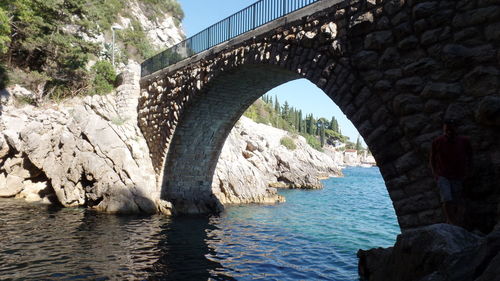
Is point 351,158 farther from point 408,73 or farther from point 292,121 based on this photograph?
point 408,73

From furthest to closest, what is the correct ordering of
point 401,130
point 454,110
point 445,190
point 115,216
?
point 115,216 < point 401,130 < point 454,110 < point 445,190

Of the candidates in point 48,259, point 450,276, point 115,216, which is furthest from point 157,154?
point 450,276

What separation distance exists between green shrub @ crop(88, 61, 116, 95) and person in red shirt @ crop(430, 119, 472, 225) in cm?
1815

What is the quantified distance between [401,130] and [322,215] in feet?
43.2

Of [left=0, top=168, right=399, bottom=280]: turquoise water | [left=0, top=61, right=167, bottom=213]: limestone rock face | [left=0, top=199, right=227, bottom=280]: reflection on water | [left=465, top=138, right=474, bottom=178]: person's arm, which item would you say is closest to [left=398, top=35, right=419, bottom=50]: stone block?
[left=465, top=138, right=474, bottom=178]: person's arm

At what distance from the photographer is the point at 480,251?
300 centimetres

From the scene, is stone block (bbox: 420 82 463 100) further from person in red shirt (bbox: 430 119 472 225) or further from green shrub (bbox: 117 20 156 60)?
green shrub (bbox: 117 20 156 60)

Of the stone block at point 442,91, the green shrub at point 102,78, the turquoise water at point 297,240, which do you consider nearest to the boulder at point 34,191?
the green shrub at point 102,78

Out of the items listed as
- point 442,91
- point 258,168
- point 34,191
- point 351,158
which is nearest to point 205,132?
point 34,191

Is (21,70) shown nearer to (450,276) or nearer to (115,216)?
(115,216)

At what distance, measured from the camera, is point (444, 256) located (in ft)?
9.99

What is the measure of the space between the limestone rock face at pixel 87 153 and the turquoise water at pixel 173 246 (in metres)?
1.07

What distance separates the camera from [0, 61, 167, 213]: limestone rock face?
1477cm

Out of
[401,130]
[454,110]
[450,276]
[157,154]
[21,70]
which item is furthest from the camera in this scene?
[21,70]
